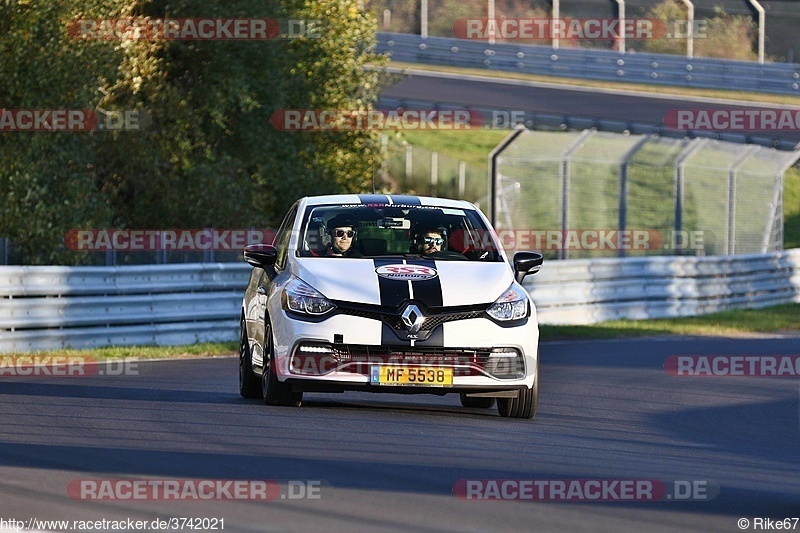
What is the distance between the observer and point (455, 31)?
163 feet

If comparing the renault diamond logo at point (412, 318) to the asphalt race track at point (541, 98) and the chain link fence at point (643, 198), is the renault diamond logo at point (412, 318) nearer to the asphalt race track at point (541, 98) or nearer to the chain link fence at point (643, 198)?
the chain link fence at point (643, 198)

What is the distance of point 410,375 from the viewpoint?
10906mm

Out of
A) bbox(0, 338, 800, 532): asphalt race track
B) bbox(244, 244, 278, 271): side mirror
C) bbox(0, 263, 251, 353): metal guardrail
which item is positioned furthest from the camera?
bbox(0, 263, 251, 353): metal guardrail

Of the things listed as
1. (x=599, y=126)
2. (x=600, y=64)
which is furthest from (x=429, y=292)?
(x=600, y=64)

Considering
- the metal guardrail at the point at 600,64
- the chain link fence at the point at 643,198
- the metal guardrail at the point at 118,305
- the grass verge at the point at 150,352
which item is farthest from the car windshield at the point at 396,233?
the metal guardrail at the point at 600,64

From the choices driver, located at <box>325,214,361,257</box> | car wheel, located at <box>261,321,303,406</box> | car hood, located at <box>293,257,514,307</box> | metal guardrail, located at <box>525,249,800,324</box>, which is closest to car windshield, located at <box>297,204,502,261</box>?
driver, located at <box>325,214,361,257</box>

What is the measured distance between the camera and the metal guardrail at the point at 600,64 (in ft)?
128

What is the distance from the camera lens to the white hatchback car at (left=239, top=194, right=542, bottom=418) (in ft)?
35.8

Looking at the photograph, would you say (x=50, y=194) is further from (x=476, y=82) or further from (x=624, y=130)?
(x=476, y=82)

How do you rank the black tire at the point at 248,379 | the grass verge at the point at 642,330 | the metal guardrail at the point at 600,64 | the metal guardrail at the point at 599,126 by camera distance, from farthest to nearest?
the metal guardrail at the point at 600,64 < the metal guardrail at the point at 599,126 < the grass verge at the point at 642,330 < the black tire at the point at 248,379

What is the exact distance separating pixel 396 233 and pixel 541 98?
29.9 metres

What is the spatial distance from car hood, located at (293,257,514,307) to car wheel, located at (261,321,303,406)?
1.77 ft

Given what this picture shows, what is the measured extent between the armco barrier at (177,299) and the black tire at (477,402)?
6.48 meters

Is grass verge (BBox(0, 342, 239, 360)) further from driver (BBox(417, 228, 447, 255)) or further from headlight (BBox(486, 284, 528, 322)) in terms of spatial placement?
headlight (BBox(486, 284, 528, 322))
